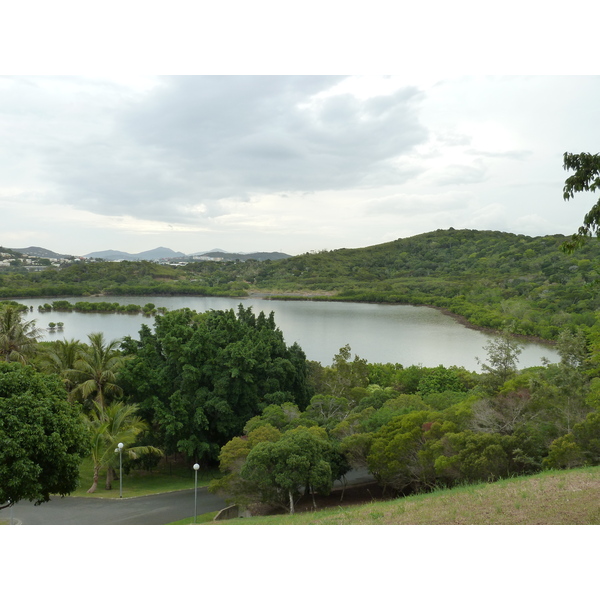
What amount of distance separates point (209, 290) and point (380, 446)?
2681 inches

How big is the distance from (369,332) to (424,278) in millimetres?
41911

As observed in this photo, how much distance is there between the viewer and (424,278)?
260 ft

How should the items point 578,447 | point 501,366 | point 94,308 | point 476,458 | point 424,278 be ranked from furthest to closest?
point 424,278 < point 94,308 < point 501,366 < point 476,458 < point 578,447

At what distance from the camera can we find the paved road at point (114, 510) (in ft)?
30.4

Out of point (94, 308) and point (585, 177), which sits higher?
point (585, 177)

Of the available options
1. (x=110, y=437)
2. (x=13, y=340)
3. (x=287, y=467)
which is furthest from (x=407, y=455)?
(x=13, y=340)

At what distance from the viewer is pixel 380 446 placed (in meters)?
9.54

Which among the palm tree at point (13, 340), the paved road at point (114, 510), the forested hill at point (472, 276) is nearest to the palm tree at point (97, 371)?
the palm tree at point (13, 340)

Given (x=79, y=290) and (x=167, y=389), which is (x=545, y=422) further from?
(x=79, y=290)

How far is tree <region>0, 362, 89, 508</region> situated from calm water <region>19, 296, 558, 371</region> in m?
22.2

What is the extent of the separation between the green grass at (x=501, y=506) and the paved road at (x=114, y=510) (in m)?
3.58

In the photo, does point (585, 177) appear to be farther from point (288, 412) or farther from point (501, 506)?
point (288, 412)

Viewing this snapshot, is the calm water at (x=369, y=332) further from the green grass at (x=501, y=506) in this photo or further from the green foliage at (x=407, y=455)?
the green grass at (x=501, y=506)

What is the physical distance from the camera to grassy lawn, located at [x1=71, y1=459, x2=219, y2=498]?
450 inches
